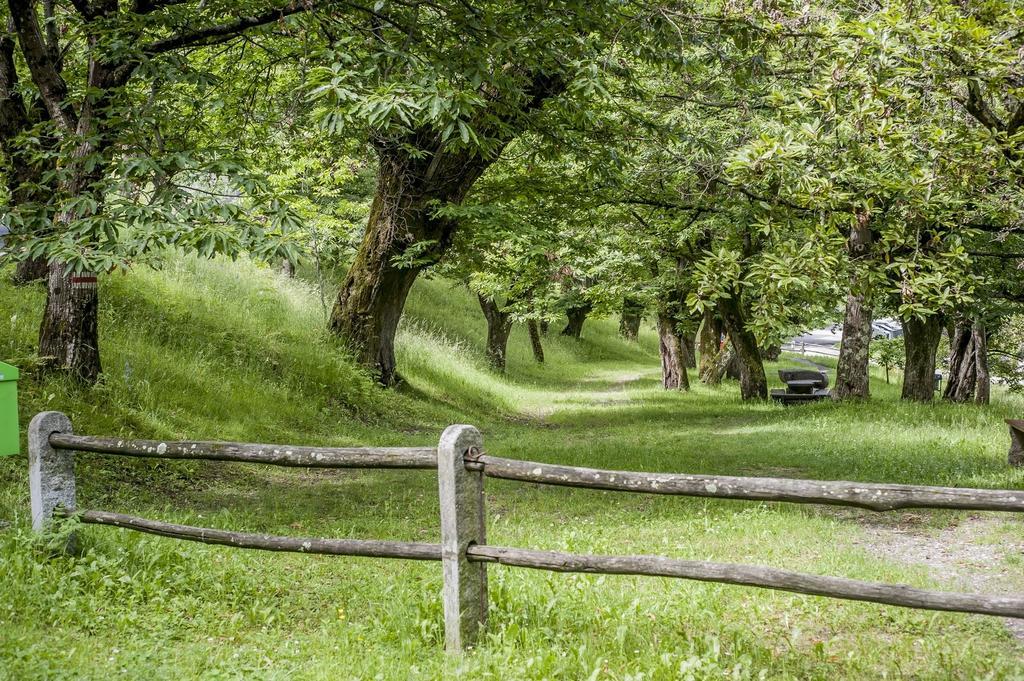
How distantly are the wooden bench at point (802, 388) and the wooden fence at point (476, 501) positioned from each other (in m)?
20.3

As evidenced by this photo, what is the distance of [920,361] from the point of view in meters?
21.4

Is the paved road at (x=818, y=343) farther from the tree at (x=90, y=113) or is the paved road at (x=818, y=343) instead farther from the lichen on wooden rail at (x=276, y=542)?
the lichen on wooden rail at (x=276, y=542)

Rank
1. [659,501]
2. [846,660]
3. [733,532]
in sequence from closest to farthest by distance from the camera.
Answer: [846,660] < [733,532] < [659,501]

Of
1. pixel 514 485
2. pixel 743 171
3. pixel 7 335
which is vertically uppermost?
pixel 743 171

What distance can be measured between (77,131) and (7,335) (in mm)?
4005

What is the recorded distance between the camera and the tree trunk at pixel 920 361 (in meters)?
21.3

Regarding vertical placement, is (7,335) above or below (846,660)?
above

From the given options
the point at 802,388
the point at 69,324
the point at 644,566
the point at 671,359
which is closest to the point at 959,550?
the point at 644,566

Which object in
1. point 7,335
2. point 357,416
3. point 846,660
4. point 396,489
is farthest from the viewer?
point 357,416

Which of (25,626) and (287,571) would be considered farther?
(287,571)

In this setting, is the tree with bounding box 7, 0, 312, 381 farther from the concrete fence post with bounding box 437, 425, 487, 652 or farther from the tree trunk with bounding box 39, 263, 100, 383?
the concrete fence post with bounding box 437, 425, 487, 652

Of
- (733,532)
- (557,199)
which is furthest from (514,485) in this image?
(557,199)

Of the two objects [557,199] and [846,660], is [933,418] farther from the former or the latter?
[846,660]

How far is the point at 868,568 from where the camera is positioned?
6453 millimetres
